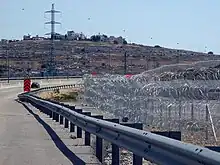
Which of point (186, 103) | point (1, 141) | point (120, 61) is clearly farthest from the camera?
point (120, 61)

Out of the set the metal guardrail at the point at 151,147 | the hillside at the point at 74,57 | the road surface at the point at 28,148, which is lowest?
the road surface at the point at 28,148

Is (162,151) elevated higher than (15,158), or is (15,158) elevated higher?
(162,151)

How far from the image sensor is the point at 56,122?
23984 mm

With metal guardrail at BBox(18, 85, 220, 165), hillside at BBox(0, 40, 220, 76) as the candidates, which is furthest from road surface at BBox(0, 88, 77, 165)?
hillside at BBox(0, 40, 220, 76)

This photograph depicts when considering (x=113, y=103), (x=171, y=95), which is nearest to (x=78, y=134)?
(x=171, y=95)

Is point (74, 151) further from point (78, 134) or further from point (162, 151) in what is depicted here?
point (162, 151)

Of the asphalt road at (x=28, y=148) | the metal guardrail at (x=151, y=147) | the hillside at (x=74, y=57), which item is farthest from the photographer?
the hillside at (x=74, y=57)

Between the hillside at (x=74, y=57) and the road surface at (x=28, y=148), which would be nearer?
the road surface at (x=28, y=148)

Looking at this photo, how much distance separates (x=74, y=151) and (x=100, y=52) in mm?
166946

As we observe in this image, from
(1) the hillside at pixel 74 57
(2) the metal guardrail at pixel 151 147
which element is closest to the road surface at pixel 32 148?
(2) the metal guardrail at pixel 151 147

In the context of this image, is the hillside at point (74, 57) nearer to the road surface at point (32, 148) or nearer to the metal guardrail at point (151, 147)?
the road surface at point (32, 148)

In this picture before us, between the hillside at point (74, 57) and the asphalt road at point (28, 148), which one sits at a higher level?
the hillside at point (74, 57)

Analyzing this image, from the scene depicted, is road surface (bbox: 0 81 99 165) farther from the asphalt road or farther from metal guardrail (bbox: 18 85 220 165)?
metal guardrail (bbox: 18 85 220 165)

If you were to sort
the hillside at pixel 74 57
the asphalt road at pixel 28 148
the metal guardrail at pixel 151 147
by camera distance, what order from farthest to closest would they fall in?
the hillside at pixel 74 57 < the asphalt road at pixel 28 148 < the metal guardrail at pixel 151 147
